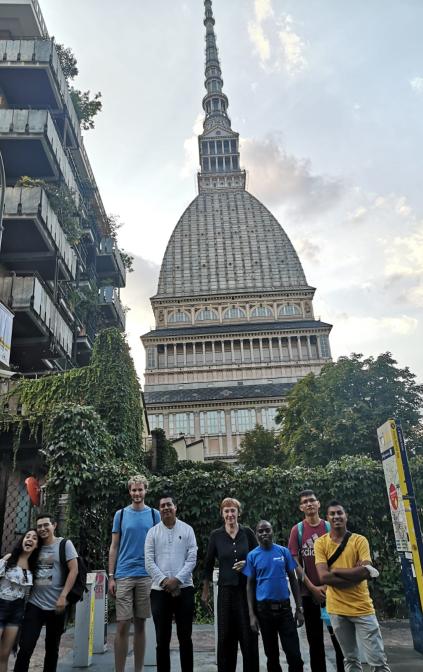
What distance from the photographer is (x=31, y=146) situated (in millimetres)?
21984

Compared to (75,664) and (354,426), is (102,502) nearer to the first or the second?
(75,664)

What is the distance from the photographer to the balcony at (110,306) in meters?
30.7

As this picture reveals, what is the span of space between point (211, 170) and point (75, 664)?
112 meters

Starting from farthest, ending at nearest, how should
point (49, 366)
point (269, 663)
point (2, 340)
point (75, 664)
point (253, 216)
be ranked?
1. point (253, 216)
2. point (49, 366)
3. point (2, 340)
4. point (75, 664)
5. point (269, 663)

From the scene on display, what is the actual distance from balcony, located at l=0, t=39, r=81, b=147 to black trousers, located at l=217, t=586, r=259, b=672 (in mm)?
23488

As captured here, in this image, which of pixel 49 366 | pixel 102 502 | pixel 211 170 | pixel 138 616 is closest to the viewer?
pixel 138 616

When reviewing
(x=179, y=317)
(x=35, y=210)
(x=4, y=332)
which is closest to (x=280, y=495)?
(x=4, y=332)

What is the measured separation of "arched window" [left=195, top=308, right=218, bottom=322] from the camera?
80.8 m

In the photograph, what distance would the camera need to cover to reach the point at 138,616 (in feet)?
18.5

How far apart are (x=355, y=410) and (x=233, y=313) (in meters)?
53.9

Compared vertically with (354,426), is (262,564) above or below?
below

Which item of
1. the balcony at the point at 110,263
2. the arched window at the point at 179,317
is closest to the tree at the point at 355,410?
the balcony at the point at 110,263

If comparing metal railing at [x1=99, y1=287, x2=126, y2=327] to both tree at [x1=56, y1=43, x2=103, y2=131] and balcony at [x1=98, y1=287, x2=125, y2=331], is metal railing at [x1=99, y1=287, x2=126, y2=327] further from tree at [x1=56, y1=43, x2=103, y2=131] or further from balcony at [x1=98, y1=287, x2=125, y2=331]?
tree at [x1=56, y1=43, x2=103, y2=131]

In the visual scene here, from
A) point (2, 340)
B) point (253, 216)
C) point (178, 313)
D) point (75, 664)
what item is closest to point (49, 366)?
point (2, 340)
